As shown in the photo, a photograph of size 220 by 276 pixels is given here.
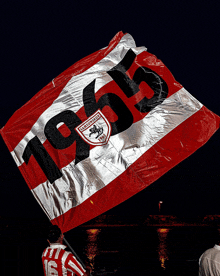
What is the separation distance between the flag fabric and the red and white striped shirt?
21 centimetres

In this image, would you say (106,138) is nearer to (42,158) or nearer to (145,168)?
(145,168)

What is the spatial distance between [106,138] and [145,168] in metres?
0.46

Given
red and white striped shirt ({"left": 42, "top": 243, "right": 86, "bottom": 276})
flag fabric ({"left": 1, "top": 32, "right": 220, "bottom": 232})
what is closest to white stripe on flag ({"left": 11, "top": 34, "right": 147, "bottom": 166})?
flag fabric ({"left": 1, "top": 32, "right": 220, "bottom": 232})

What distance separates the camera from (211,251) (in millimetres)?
2609

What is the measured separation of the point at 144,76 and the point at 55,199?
1464mm

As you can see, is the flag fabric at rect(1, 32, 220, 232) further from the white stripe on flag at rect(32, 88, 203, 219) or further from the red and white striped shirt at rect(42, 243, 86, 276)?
the red and white striped shirt at rect(42, 243, 86, 276)

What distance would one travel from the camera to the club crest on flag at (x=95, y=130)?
9.74ft

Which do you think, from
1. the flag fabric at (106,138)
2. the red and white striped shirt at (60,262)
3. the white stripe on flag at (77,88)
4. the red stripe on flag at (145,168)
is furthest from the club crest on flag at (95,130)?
the red and white striped shirt at (60,262)

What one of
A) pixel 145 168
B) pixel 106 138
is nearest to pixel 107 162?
pixel 106 138

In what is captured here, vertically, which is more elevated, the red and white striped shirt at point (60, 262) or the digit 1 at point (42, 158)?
the digit 1 at point (42, 158)

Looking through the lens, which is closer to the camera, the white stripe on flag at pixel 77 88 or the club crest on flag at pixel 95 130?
the club crest on flag at pixel 95 130

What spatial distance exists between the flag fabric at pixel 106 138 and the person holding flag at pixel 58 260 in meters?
0.11

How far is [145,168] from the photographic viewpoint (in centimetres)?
296

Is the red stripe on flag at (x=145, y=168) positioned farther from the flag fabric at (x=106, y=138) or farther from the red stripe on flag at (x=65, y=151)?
the red stripe on flag at (x=65, y=151)
